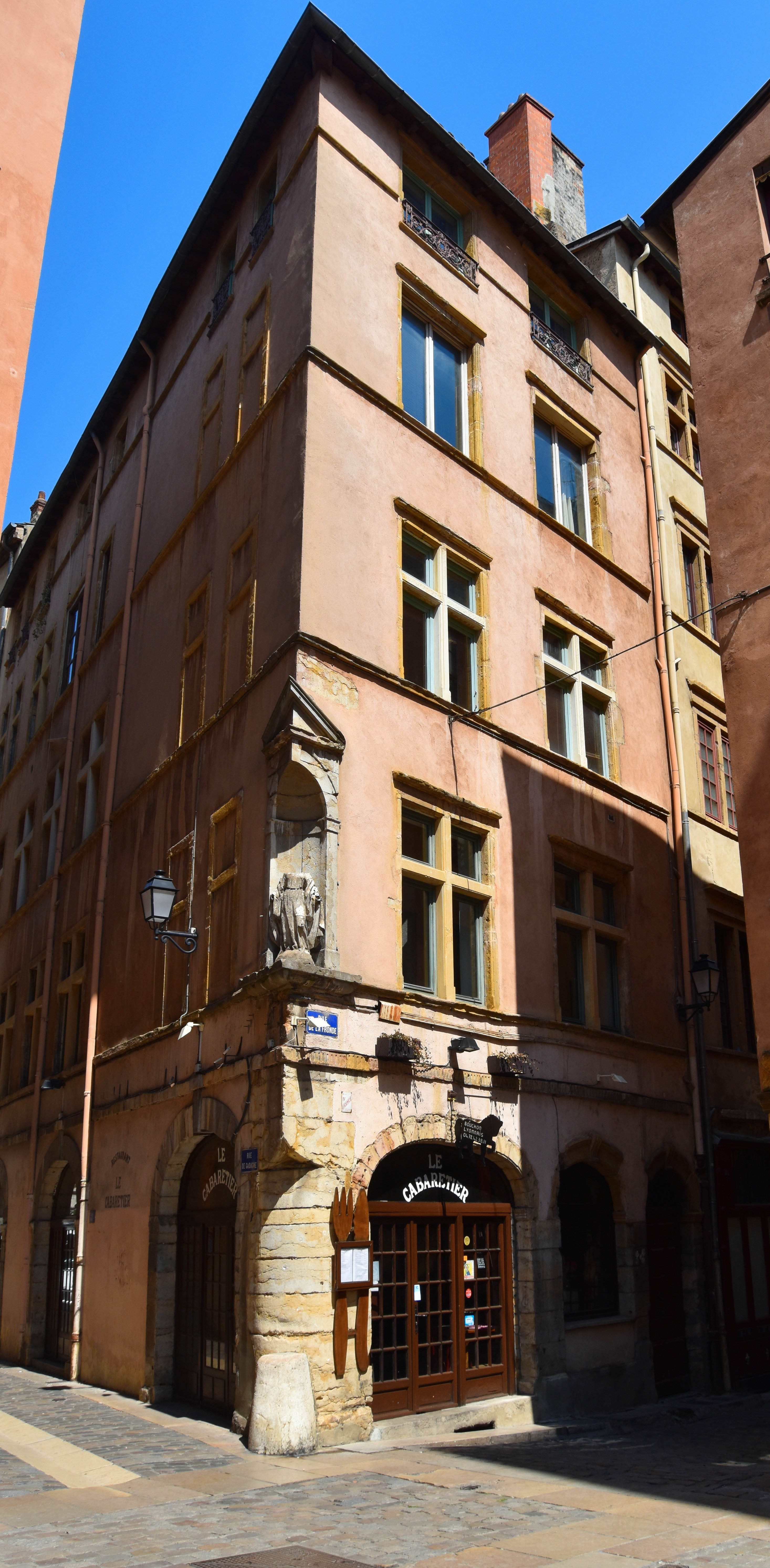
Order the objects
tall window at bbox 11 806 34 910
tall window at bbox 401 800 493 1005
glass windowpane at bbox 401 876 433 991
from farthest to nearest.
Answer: tall window at bbox 11 806 34 910, tall window at bbox 401 800 493 1005, glass windowpane at bbox 401 876 433 991

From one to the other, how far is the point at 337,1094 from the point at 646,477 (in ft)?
38.1

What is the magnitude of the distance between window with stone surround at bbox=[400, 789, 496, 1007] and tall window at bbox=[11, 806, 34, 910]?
11169mm

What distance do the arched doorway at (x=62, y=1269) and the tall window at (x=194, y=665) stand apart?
610 cm

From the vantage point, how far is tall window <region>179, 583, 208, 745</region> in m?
13.9

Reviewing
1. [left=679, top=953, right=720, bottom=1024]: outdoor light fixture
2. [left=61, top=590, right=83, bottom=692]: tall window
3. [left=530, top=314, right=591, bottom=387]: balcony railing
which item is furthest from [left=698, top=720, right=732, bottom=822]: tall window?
[left=61, top=590, right=83, bottom=692]: tall window

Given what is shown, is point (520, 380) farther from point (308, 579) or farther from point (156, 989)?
Answer: point (156, 989)

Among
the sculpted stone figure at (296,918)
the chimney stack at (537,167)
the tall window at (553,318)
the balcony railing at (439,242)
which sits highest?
the chimney stack at (537,167)

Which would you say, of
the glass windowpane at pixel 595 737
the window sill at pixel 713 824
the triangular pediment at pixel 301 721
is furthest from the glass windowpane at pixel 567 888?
the triangular pediment at pixel 301 721

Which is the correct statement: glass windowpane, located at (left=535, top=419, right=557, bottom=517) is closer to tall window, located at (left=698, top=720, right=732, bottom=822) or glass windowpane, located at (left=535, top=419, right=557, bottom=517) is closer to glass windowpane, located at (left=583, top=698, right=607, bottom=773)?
glass windowpane, located at (left=583, top=698, right=607, bottom=773)

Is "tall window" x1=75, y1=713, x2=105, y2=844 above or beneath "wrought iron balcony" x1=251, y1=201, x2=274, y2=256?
beneath

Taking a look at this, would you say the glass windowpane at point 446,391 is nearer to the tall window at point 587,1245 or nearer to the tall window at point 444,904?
the tall window at point 444,904

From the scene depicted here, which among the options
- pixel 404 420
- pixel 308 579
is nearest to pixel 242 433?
pixel 404 420

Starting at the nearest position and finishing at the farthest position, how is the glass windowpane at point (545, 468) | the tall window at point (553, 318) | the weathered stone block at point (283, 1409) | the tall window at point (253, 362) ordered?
the weathered stone block at point (283, 1409)
the tall window at point (253, 362)
the glass windowpane at point (545, 468)
the tall window at point (553, 318)

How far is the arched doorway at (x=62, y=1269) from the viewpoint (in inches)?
587
